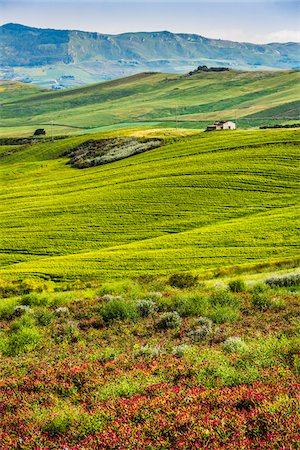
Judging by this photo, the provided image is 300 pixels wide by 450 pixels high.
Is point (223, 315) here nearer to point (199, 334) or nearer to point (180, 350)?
point (199, 334)

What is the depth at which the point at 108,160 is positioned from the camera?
145500 millimetres

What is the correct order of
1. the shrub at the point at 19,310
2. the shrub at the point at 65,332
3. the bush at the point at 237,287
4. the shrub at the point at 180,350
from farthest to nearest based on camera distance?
the bush at the point at 237,287
the shrub at the point at 19,310
the shrub at the point at 65,332
the shrub at the point at 180,350

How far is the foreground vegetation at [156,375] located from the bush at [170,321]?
0.06m

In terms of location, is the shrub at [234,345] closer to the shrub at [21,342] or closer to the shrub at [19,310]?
the shrub at [21,342]

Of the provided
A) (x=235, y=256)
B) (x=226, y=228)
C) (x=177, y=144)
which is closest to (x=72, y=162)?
(x=177, y=144)

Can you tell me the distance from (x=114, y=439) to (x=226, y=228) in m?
61.2

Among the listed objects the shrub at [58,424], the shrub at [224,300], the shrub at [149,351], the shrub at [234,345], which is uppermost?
the shrub at [58,424]

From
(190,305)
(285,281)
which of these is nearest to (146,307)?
(190,305)

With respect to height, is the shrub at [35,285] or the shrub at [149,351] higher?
the shrub at [149,351]

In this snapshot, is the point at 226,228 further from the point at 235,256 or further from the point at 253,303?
the point at 253,303

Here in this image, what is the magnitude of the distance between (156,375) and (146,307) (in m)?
9.88

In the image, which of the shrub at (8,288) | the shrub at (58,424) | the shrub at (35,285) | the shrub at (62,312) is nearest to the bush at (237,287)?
the shrub at (62,312)

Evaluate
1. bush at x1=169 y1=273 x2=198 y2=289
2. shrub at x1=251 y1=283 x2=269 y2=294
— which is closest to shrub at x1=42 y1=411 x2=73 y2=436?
shrub at x1=251 y1=283 x2=269 y2=294

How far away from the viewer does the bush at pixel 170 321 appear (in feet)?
72.8
